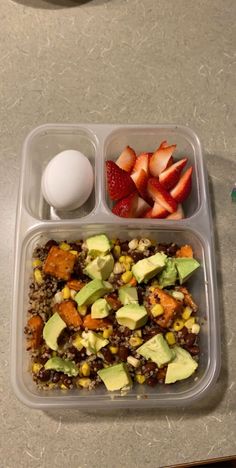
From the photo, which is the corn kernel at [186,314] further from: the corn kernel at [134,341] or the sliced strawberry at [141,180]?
the sliced strawberry at [141,180]

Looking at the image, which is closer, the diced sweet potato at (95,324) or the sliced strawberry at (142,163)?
the diced sweet potato at (95,324)

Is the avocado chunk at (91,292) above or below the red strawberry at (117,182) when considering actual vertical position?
below

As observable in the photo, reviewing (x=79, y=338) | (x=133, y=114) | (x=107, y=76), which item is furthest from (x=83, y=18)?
(x=79, y=338)

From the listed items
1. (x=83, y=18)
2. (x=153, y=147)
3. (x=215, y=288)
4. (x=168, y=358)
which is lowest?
(x=168, y=358)

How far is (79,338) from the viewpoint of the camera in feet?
3.09

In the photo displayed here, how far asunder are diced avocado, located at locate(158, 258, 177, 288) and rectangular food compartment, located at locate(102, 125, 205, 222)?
132 mm

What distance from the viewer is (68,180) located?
1012mm

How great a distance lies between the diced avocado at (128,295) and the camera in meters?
0.96

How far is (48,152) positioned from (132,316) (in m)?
0.44

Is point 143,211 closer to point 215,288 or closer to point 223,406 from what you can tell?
point 215,288

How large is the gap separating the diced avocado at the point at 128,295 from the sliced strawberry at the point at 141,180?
0.72 ft

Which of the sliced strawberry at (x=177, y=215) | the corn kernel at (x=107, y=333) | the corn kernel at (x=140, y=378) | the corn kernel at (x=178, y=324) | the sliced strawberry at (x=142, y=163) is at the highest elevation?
the sliced strawberry at (x=142, y=163)

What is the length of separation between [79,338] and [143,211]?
30 centimetres

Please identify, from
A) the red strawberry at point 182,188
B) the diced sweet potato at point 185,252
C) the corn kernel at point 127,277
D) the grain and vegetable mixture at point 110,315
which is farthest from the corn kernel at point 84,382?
the red strawberry at point 182,188
